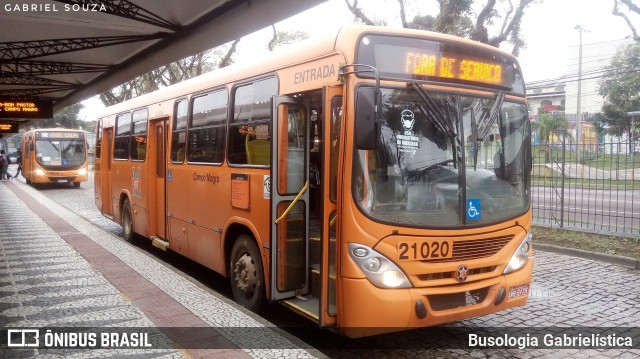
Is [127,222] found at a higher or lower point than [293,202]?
lower

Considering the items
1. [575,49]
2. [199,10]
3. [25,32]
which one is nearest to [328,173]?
[199,10]

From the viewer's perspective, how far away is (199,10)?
368 inches

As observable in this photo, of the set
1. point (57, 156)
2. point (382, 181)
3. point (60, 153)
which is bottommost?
point (382, 181)

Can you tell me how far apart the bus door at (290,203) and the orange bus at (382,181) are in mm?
12

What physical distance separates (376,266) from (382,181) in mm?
718

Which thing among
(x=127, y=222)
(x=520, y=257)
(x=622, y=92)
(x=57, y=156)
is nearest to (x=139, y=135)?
(x=127, y=222)

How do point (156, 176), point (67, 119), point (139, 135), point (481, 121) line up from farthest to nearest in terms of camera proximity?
point (67, 119) < point (139, 135) < point (156, 176) < point (481, 121)

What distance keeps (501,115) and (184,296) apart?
3792 mm

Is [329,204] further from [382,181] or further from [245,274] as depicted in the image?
[245,274]

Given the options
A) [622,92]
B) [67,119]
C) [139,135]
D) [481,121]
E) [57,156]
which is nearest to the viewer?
[481,121]

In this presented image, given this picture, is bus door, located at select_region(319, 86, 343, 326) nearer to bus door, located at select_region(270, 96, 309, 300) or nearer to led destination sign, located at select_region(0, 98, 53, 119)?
bus door, located at select_region(270, 96, 309, 300)

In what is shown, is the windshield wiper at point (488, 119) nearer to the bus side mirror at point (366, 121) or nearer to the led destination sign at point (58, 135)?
the bus side mirror at point (366, 121)

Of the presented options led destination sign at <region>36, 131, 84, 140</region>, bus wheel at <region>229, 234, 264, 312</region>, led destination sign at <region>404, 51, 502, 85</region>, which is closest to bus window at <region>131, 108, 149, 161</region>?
bus wheel at <region>229, 234, 264, 312</region>

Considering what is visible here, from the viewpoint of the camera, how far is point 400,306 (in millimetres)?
4109
